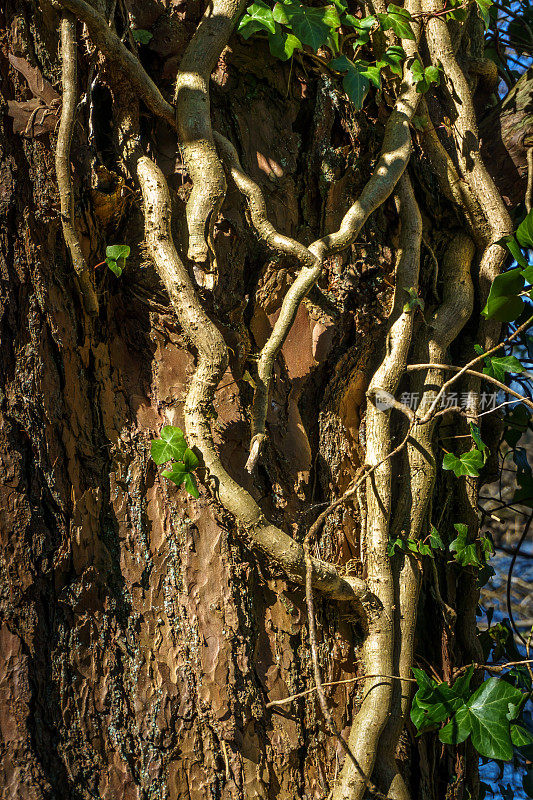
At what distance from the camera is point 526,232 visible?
115 cm

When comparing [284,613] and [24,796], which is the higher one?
[284,613]

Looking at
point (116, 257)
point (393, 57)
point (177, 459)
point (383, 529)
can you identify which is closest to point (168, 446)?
point (177, 459)

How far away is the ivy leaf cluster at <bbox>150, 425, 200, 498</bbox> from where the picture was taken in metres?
0.94

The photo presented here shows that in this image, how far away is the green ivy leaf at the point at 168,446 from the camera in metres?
0.94

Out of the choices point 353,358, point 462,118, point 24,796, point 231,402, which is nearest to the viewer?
point 24,796

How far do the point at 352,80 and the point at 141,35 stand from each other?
15.9 inches

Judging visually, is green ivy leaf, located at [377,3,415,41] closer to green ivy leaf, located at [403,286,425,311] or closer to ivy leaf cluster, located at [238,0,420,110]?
ivy leaf cluster, located at [238,0,420,110]

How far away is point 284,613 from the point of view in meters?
1.04

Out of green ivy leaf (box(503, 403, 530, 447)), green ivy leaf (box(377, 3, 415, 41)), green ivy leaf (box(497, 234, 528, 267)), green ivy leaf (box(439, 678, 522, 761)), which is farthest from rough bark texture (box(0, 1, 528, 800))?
green ivy leaf (box(503, 403, 530, 447))

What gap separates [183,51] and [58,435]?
2.46ft

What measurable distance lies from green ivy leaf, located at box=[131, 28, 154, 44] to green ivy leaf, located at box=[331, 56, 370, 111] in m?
0.35

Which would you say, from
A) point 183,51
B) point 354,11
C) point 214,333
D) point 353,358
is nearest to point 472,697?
point 353,358

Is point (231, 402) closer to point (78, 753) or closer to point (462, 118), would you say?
point (78, 753)

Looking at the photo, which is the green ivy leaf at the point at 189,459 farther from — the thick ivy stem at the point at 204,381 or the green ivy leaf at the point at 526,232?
the green ivy leaf at the point at 526,232
